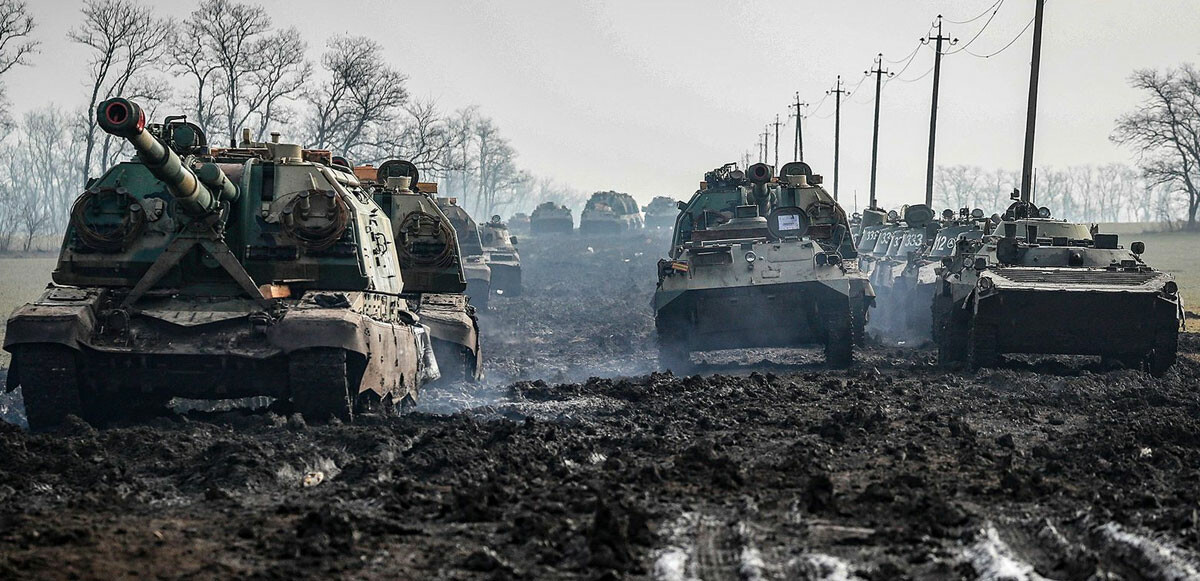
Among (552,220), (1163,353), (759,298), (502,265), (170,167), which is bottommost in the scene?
(1163,353)

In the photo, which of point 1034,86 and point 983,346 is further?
point 1034,86

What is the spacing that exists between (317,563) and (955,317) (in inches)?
480

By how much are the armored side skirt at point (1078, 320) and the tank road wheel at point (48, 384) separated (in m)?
9.31

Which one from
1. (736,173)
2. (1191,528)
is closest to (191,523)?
(1191,528)

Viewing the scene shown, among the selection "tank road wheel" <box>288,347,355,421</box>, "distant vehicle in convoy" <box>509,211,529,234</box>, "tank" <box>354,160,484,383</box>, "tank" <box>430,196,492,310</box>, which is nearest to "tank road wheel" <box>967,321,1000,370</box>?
"tank" <box>354,160,484,383</box>

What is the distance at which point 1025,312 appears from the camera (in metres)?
15.7

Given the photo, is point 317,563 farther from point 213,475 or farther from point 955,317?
point 955,317

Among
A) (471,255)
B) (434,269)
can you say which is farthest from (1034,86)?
(434,269)

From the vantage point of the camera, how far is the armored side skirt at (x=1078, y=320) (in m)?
15.4

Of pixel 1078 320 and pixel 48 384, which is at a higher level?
pixel 1078 320

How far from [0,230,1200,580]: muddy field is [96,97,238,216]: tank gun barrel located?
5.95 ft

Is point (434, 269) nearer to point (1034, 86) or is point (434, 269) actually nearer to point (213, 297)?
point (213, 297)

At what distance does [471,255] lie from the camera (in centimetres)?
3055

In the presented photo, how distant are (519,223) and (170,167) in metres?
76.6
